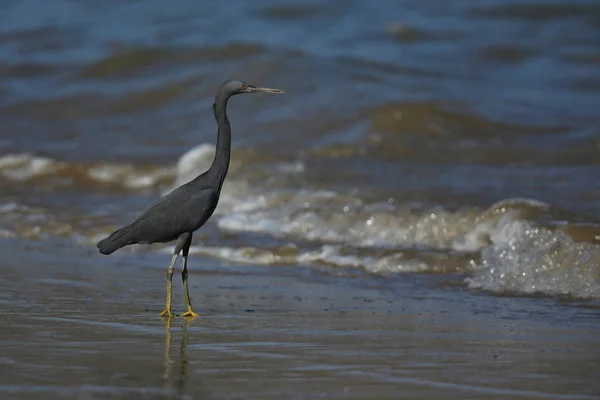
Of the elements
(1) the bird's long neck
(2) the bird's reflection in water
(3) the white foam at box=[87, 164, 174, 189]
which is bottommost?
(3) the white foam at box=[87, 164, 174, 189]

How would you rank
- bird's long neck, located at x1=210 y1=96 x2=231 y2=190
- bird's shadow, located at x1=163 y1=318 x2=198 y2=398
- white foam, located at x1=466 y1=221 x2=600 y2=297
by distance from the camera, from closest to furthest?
bird's shadow, located at x1=163 y1=318 x2=198 y2=398 → bird's long neck, located at x1=210 y1=96 x2=231 y2=190 → white foam, located at x1=466 y1=221 x2=600 y2=297

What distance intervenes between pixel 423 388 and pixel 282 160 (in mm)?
8761

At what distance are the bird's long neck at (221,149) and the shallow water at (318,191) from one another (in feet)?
2.57

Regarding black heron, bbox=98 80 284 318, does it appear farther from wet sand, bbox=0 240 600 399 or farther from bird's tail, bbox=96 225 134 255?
wet sand, bbox=0 240 600 399

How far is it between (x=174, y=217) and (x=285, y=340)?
1.38 m

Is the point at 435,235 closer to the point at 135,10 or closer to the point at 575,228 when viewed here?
the point at 575,228

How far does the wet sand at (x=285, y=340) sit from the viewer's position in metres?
4.75

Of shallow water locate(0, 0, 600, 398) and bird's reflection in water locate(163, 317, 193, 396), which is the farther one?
shallow water locate(0, 0, 600, 398)

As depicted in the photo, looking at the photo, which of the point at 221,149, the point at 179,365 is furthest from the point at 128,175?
the point at 179,365

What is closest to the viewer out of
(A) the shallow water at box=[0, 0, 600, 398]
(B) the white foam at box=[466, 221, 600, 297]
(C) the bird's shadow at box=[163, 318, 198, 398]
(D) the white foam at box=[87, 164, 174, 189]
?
(C) the bird's shadow at box=[163, 318, 198, 398]

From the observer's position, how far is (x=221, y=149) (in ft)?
23.6

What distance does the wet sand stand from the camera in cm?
475

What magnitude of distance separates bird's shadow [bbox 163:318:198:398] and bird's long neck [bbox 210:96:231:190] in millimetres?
1333

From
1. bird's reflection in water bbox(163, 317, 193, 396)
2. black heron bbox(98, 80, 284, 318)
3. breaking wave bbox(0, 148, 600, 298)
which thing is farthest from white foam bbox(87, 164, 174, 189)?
bird's reflection in water bbox(163, 317, 193, 396)
